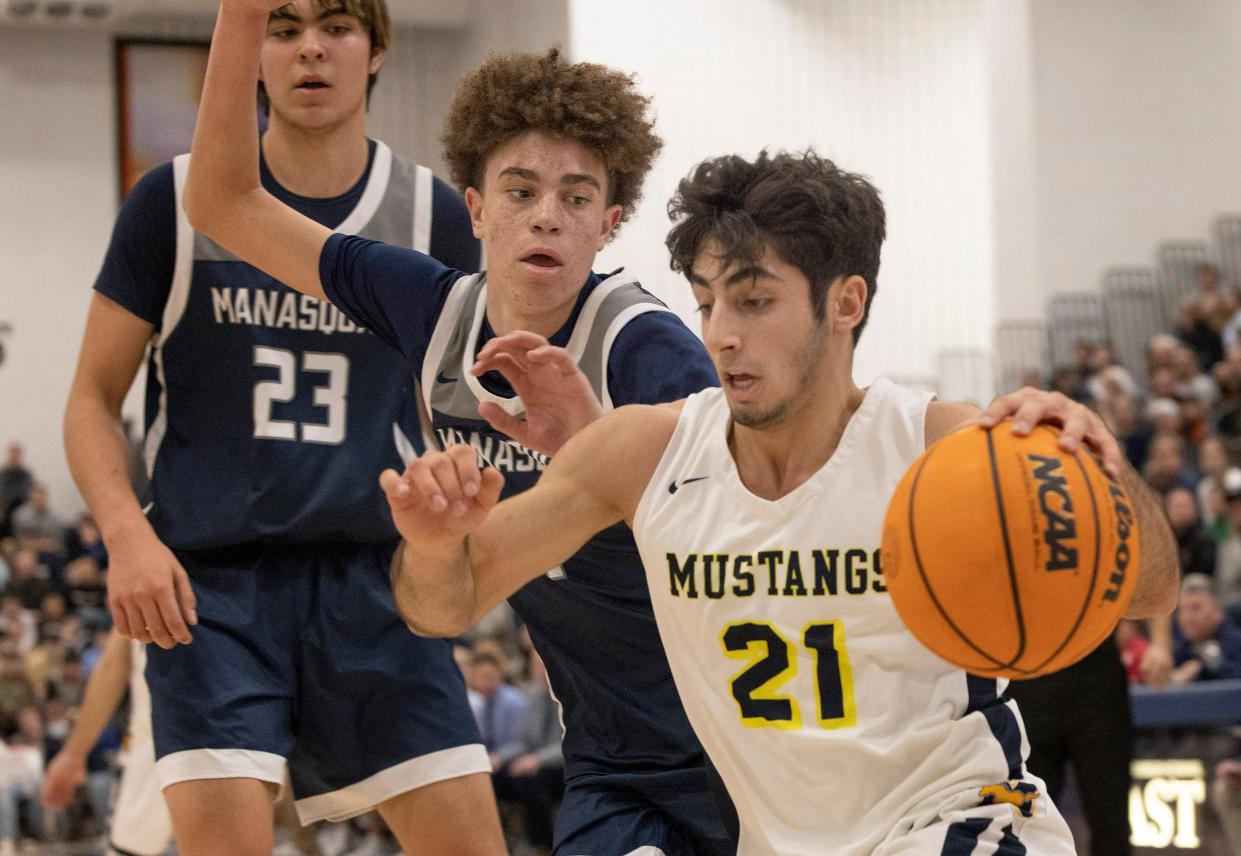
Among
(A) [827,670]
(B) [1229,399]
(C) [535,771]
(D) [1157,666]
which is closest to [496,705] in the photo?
(C) [535,771]

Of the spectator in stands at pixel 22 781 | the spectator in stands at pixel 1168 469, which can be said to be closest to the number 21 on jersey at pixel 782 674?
the spectator in stands at pixel 1168 469

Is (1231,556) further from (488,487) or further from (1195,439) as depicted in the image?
(488,487)

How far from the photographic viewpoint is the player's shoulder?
2.94 metres

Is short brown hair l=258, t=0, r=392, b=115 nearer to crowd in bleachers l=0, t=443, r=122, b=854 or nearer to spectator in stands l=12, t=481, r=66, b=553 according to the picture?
crowd in bleachers l=0, t=443, r=122, b=854

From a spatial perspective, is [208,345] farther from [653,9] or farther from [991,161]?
[991,161]

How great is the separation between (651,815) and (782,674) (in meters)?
0.72

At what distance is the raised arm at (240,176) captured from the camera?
352 cm

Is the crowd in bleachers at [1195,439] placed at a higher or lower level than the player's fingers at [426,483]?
lower

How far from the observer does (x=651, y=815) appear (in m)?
3.45

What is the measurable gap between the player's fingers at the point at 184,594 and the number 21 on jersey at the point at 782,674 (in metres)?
1.31

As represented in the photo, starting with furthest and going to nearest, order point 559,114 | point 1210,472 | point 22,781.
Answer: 1. point 22,781
2. point 1210,472
3. point 559,114

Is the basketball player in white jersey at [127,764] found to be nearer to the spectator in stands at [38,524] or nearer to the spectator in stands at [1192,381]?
the spectator in stands at [1192,381]

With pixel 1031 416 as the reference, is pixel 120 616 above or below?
below

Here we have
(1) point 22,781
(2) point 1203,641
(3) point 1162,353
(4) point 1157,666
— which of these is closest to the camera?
(4) point 1157,666
